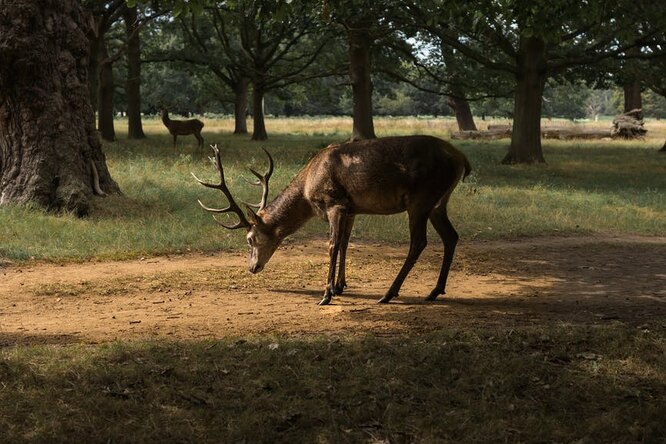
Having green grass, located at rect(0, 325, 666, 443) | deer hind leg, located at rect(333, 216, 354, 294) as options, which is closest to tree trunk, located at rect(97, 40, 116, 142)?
deer hind leg, located at rect(333, 216, 354, 294)

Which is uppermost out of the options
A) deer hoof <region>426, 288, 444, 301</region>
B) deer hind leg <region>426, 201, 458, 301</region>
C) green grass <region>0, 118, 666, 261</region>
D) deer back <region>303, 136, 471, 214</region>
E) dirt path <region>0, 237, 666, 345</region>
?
deer back <region>303, 136, 471, 214</region>

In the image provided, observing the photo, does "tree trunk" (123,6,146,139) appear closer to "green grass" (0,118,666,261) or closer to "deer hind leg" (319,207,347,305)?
"green grass" (0,118,666,261)

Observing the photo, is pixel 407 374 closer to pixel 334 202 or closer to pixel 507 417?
pixel 507 417

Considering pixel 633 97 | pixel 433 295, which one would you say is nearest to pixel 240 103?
pixel 633 97

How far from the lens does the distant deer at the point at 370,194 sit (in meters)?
8.62

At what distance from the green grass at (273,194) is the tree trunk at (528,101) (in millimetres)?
685

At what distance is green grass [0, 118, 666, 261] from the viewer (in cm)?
1216

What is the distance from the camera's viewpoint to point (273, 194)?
15.7 meters

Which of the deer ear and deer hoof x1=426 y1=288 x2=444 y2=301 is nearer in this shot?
deer hoof x1=426 y1=288 x2=444 y2=301

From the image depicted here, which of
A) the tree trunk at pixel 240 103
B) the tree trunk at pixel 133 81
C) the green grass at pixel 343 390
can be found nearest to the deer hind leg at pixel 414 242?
the green grass at pixel 343 390

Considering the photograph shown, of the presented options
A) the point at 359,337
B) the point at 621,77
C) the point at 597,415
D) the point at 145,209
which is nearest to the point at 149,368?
the point at 359,337

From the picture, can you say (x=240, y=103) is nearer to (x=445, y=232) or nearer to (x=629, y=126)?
(x=629, y=126)

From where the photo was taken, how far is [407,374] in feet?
19.4

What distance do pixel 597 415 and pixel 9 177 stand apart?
1130 cm
